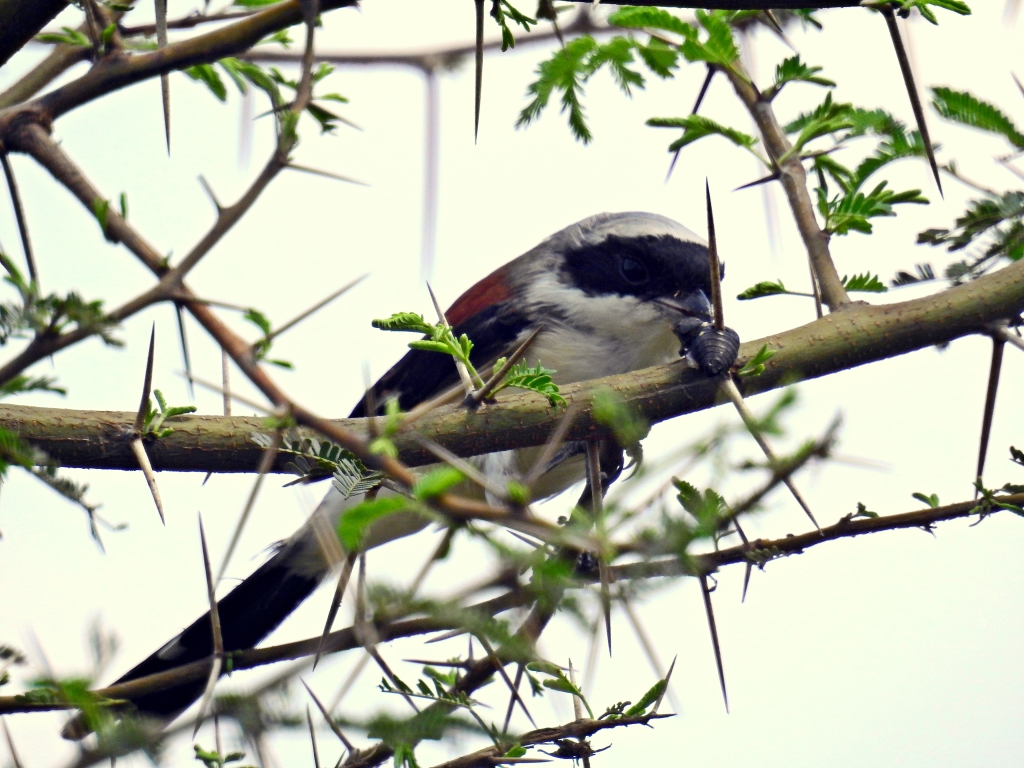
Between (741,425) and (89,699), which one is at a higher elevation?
(741,425)

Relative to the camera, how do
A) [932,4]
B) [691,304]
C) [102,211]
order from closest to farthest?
[102,211]
[932,4]
[691,304]

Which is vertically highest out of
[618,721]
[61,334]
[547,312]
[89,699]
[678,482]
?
[547,312]

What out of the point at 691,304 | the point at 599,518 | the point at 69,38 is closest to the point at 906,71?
the point at 599,518

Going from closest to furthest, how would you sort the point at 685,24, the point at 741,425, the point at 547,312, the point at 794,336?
the point at 741,425
the point at 794,336
the point at 685,24
the point at 547,312

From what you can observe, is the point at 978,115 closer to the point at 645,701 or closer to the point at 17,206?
the point at 645,701

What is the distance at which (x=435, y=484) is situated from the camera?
1189 millimetres

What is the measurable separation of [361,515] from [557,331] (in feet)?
11.8

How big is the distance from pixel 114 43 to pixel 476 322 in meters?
2.92

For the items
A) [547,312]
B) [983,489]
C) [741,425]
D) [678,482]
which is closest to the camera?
[741,425]

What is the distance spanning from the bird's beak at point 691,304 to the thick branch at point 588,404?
6.17 feet

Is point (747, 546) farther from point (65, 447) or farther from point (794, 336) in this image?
point (65, 447)

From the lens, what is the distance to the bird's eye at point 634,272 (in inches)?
193

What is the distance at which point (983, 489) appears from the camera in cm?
221

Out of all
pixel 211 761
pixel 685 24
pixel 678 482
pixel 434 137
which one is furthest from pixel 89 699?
pixel 685 24
